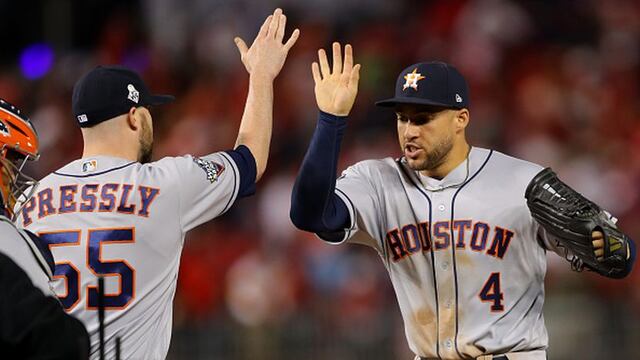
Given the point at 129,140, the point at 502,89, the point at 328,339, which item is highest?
the point at 129,140

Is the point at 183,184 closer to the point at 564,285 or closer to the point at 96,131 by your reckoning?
the point at 96,131

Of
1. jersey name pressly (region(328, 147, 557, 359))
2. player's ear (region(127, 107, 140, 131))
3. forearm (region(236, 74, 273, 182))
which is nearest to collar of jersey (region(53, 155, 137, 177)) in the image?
player's ear (region(127, 107, 140, 131))

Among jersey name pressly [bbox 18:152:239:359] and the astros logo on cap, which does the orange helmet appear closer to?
jersey name pressly [bbox 18:152:239:359]

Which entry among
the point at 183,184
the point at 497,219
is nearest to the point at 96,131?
the point at 183,184

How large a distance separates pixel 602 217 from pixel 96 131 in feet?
6.61

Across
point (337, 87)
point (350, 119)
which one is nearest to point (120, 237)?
point (337, 87)

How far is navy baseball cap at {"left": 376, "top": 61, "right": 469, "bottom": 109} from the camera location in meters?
5.04

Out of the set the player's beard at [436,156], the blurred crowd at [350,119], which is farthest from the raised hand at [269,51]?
the blurred crowd at [350,119]

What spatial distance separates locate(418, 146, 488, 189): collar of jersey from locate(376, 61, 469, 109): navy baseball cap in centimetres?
25

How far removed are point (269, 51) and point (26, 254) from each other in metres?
2.14

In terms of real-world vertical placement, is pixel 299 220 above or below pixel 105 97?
below

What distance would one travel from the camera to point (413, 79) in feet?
16.7

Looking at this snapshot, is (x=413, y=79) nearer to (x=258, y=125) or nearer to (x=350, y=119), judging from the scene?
(x=258, y=125)

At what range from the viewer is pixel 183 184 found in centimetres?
454
